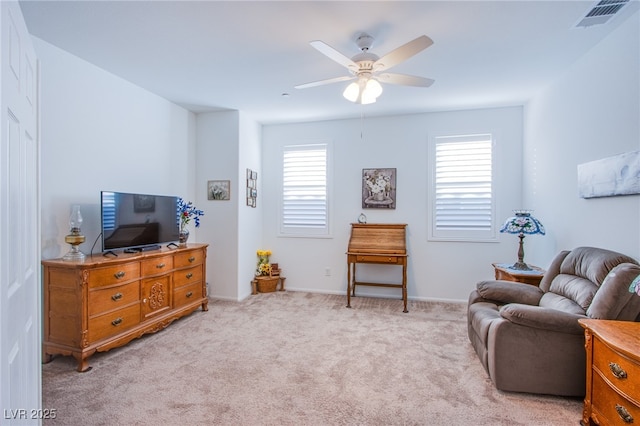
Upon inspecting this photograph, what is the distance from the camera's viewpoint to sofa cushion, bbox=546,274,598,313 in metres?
2.22

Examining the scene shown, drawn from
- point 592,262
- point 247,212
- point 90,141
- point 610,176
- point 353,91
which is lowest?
point 592,262

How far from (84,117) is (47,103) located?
35cm

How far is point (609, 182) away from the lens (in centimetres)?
252

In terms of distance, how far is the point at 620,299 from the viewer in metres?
1.95

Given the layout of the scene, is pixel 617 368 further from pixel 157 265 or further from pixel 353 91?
pixel 157 265

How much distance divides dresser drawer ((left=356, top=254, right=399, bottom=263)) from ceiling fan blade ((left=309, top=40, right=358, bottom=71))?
2.54m

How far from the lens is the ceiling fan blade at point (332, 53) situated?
203cm

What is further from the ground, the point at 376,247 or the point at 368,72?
the point at 368,72

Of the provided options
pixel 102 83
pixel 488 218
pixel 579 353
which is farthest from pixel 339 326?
pixel 102 83

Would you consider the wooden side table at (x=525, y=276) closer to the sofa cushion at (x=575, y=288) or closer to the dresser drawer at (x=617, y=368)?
the sofa cushion at (x=575, y=288)

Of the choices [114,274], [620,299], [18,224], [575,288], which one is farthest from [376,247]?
[18,224]

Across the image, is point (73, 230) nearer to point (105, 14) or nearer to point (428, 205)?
point (105, 14)

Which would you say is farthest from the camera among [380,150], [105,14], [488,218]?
[380,150]

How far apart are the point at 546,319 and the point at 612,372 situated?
48 cm
